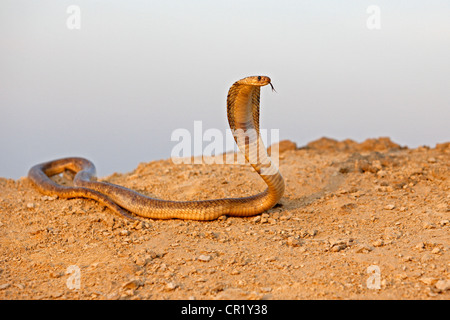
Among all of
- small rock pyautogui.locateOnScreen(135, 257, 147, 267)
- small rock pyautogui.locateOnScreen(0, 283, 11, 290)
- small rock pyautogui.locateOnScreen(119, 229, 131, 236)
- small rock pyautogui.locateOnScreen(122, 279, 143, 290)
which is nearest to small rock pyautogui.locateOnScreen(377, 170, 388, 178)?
small rock pyautogui.locateOnScreen(119, 229, 131, 236)

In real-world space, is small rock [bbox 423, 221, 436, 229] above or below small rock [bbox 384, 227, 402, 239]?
above

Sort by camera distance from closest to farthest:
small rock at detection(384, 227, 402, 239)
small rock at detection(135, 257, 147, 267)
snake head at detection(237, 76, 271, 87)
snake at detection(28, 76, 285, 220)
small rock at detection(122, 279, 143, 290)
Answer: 1. small rock at detection(122, 279, 143, 290)
2. small rock at detection(135, 257, 147, 267)
3. snake head at detection(237, 76, 271, 87)
4. small rock at detection(384, 227, 402, 239)
5. snake at detection(28, 76, 285, 220)

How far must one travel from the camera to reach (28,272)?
654 cm

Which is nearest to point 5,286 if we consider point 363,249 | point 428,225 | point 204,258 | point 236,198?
point 204,258

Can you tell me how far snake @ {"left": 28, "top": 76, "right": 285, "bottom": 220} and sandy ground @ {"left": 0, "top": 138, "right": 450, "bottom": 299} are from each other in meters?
0.19

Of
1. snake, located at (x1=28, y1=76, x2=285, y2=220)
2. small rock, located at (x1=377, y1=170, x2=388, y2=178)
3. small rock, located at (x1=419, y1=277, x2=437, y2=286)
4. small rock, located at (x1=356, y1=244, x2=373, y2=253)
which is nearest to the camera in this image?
small rock, located at (x1=419, y1=277, x2=437, y2=286)

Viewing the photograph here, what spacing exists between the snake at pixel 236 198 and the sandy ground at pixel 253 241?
185 millimetres

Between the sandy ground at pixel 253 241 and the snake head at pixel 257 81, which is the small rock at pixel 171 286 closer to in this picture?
the sandy ground at pixel 253 241

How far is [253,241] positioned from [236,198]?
1203 mm

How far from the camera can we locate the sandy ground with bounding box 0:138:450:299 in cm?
579

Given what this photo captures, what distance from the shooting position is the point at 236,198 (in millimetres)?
8203

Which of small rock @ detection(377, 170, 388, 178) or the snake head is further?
small rock @ detection(377, 170, 388, 178)

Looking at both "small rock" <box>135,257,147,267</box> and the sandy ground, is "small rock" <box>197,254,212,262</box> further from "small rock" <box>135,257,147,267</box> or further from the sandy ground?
"small rock" <box>135,257,147,267</box>
